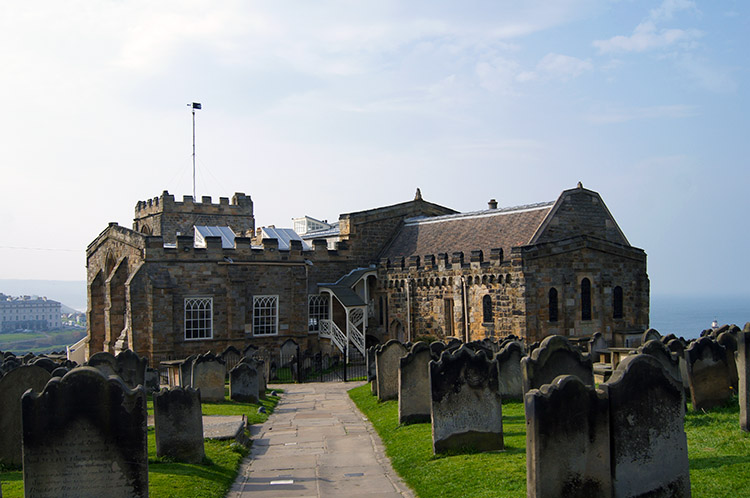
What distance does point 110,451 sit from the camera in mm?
8773

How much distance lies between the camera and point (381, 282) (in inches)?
1551

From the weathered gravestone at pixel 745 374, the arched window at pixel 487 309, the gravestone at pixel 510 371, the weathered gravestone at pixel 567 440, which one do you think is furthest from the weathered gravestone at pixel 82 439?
the arched window at pixel 487 309

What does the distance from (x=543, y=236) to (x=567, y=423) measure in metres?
24.9

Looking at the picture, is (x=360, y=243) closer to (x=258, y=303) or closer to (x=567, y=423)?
(x=258, y=303)

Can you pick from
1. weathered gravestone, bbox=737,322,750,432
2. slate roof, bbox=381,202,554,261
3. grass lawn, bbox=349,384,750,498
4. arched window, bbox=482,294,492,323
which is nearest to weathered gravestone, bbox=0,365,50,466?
grass lawn, bbox=349,384,750,498

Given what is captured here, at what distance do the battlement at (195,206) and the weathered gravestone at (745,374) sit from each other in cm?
4719

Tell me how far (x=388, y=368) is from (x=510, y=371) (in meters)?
4.05

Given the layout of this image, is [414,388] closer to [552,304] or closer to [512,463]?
[512,463]

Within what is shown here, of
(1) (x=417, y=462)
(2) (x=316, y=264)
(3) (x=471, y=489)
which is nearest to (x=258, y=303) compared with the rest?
(2) (x=316, y=264)

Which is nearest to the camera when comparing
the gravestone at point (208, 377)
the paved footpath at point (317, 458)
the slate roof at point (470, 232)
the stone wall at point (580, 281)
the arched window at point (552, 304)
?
the paved footpath at point (317, 458)

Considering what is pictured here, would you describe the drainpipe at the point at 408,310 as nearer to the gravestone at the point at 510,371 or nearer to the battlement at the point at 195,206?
the gravestone at the point at 510,371

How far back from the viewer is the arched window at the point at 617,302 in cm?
3256

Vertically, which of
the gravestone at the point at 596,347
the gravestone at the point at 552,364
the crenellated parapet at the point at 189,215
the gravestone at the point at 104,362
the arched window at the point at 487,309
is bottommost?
the gravestone at the point at 596,347

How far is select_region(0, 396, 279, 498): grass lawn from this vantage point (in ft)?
34.6
